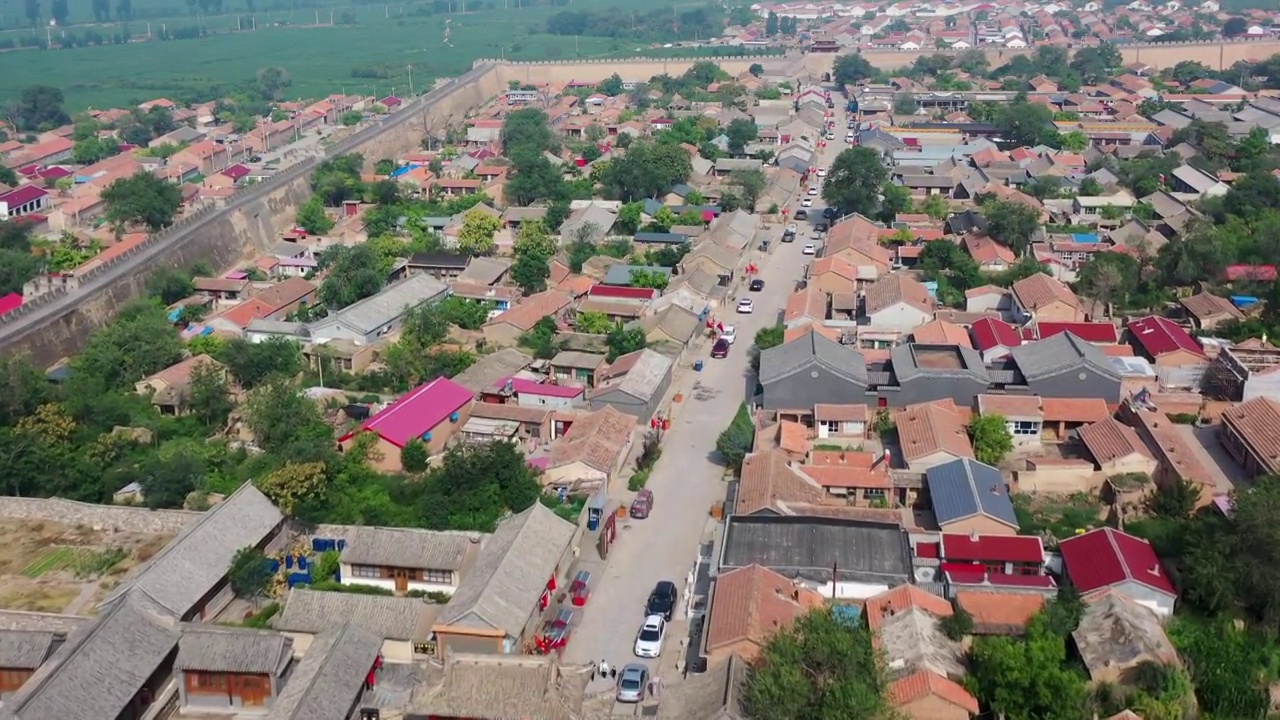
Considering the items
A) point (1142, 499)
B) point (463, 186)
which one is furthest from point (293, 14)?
point (1142, 499)

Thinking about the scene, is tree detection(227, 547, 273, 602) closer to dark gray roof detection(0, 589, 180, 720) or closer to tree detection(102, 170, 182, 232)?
dark gray roof detection(0, 589, 180, 720)

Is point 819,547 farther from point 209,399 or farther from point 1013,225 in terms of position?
point 1013,225

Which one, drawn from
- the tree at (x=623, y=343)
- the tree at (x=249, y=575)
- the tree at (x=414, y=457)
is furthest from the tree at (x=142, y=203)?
the tree at (x=249, y=575)

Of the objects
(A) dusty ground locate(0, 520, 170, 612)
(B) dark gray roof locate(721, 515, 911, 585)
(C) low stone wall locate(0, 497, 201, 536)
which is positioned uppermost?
(B) dark gray roof locate(721, 515, 911, 585)

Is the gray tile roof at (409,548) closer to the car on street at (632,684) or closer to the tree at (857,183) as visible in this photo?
the car on street at (632,684)

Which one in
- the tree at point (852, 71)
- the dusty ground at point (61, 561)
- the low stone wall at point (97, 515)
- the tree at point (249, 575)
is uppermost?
the tree at point (852, 71)

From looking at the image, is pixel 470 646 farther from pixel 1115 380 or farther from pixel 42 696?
pixel 1115 380

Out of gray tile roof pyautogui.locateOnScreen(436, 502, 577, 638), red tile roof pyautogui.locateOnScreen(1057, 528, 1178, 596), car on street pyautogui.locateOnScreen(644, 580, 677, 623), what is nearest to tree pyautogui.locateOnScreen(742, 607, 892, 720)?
car on street pyautogui.locateOnScreen(644, 580, 677, 623)
